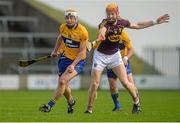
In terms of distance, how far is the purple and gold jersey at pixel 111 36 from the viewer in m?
17.0

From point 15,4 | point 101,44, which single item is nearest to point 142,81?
point 15,4

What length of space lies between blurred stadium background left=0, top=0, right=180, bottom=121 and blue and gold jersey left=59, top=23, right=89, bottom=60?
18010mm

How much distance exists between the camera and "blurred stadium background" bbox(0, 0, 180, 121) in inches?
1471

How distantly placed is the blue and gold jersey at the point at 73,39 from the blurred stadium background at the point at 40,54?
59.1 ft

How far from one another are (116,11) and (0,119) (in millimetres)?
3630

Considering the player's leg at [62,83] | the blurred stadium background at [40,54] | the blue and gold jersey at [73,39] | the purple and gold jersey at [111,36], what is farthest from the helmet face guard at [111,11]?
A: the blurred stadium background at [40,54]

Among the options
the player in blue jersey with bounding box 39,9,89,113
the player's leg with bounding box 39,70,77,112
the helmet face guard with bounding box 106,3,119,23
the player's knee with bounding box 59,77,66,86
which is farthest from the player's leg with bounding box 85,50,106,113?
the helmet face guard with bounding box 106,3,119,23

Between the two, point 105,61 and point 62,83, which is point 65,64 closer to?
point 62,83

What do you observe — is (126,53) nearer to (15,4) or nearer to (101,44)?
(101,44)

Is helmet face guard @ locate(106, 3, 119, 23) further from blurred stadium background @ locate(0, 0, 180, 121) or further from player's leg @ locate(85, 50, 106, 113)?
blurred stadium background @ locate(0, 0, 180, 121)

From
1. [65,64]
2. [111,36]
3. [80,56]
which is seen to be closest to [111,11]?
[111,36]

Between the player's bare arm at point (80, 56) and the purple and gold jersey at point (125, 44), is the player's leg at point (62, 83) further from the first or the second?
the purple and gold jersey at point (125, 44)

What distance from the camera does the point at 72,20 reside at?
1714cm

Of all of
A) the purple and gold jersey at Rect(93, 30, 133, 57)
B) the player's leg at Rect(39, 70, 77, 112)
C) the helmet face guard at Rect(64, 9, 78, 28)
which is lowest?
the player's leg at Rect(39, 70, 77, 112)
